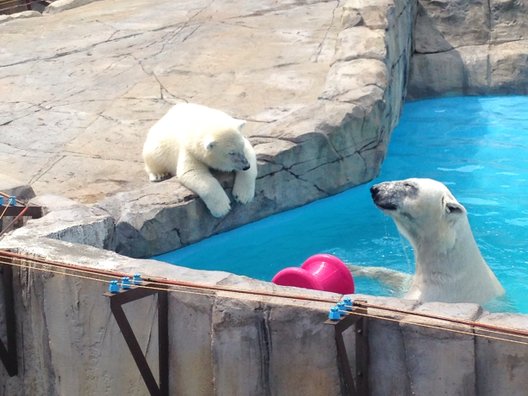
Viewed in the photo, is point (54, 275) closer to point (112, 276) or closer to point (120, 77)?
point (112, 276)

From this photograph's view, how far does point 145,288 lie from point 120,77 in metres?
5.55

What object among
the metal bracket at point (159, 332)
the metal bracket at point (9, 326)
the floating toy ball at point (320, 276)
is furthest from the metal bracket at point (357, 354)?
the metal bracket at point (9, 326)

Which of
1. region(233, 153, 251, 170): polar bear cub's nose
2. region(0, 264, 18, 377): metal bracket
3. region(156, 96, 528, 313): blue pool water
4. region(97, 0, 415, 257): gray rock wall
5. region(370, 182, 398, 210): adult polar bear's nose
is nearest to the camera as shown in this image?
region(0, 264, 18, 377): metal bracket

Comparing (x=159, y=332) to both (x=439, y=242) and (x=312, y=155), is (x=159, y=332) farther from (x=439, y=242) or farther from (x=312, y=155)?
(x=312, y=155)

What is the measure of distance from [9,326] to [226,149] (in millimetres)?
2024

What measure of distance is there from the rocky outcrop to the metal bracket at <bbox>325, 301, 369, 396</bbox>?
679cm

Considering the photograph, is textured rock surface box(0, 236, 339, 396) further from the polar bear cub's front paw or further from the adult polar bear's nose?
the polar bear cub's front paw

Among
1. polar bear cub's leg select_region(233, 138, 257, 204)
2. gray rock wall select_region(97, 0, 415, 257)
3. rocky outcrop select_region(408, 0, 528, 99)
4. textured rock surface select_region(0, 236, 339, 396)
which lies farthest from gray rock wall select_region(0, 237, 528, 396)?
rocky outcrop select_region(408, 0, 528, 99)

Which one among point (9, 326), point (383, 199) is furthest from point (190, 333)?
point (383, 199)

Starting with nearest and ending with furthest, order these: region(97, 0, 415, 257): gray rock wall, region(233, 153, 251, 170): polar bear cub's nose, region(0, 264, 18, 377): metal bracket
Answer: region(0, 264, 18, 377): metal bracket
region(97, 0, 415, 257): gray rock wall
region(233, 153, 251, 170): polar bear cub's nose

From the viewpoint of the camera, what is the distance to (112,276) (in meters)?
4.08

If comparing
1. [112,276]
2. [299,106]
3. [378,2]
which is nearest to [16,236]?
[112,276]

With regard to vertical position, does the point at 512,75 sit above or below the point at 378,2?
below

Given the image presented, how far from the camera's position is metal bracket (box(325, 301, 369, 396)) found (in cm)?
345
